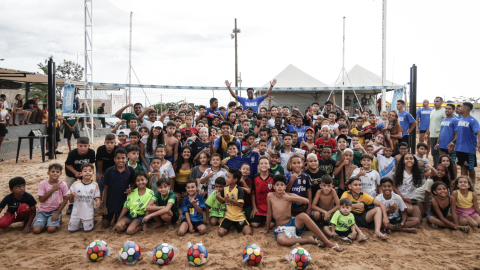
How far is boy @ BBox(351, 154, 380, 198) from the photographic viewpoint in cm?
465

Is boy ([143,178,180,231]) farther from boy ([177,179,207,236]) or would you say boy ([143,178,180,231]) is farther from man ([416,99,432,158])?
man ([416,99,432,158])

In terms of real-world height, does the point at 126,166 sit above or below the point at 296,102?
below

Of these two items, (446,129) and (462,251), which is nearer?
(462,251)

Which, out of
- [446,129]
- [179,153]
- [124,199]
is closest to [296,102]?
[446,129]

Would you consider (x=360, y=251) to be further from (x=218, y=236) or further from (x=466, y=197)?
(x=466, y=197)

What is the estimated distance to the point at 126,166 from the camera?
468 cm

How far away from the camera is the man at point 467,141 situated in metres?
5.66

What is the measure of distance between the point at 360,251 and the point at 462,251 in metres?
1.24

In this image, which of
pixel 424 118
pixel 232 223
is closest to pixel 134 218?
pixel 232 223

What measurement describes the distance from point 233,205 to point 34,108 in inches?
471

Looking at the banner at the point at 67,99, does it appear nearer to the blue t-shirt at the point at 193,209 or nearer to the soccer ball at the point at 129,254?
the blue t-shirt at the point at 193,209

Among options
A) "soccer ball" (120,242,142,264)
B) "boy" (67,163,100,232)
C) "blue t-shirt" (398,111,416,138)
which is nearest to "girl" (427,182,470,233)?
"blue t-shirt" (398,111,416,138)

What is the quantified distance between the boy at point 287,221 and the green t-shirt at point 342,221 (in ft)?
1.11

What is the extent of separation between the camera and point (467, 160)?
5.70 m
